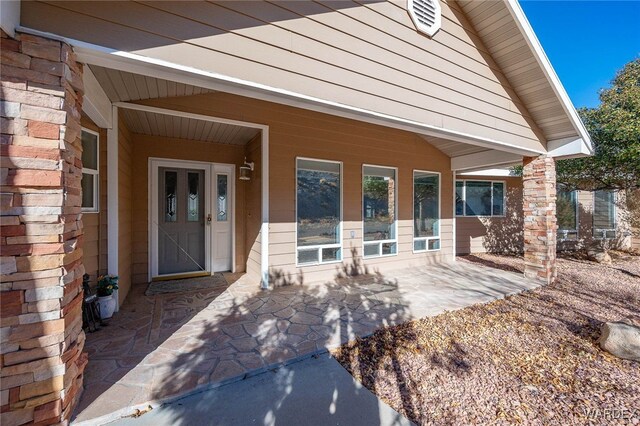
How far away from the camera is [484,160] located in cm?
634

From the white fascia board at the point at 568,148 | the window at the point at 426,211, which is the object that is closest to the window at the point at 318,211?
the window at the point at 426,211

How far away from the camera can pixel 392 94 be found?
323 centimetres

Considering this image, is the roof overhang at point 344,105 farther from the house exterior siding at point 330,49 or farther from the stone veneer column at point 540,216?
the stone veneer column at point 540,216

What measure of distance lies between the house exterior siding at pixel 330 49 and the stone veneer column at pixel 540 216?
4.27ft

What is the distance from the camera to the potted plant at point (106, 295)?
329cm

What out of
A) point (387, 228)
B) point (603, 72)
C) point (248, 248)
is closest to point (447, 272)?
point (387, 228)

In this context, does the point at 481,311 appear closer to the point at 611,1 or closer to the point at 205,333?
Result: the point at 205,333

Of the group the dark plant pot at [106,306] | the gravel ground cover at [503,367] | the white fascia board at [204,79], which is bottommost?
the gravel ground cover at [503,367]

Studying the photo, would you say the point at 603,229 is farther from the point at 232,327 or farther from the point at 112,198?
the point at 112,198

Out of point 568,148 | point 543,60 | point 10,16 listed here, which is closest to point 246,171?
point 10,16

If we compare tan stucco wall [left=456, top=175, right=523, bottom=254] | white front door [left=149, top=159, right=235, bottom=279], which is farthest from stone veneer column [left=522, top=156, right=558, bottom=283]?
white front door [left=149, top=159, right=235, bottom=279]

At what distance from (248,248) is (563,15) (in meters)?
8.27

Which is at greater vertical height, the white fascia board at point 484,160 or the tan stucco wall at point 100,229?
the white fascia board at point 484,160

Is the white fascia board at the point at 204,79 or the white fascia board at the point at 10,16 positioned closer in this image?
the white fascia board at the point at 10,16
